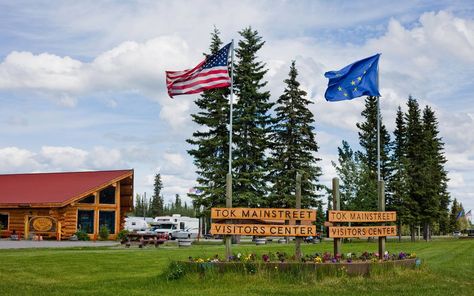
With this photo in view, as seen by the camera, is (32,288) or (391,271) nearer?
(32,288)

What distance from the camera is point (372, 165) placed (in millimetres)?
59812

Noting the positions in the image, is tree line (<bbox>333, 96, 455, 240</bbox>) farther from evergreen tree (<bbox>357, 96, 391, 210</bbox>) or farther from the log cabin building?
the log cabin building

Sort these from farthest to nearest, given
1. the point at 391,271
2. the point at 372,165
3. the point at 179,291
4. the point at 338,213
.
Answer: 1. the point at 372,165
2. the point at 338,213
3. the point at 391,271
4. the point at 179,291

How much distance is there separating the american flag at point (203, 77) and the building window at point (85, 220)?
95.6 feet

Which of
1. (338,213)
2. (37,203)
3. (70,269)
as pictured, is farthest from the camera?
(37,203)

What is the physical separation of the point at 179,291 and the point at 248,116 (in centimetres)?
3108

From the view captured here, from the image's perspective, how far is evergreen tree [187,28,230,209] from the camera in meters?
42.4

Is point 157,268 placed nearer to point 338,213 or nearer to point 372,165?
point 338,213

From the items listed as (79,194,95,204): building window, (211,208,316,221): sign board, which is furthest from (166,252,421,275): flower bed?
(79,194,95,204): building window

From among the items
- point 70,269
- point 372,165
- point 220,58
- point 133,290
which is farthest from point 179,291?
point 372,165

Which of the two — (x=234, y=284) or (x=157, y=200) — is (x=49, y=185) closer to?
(x=234, y=284)

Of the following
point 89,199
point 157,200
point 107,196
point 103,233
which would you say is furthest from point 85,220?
point 157,200

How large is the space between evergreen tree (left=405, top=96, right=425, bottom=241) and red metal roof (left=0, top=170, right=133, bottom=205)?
29.0 meters

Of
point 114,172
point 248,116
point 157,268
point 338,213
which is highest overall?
point 248,116
